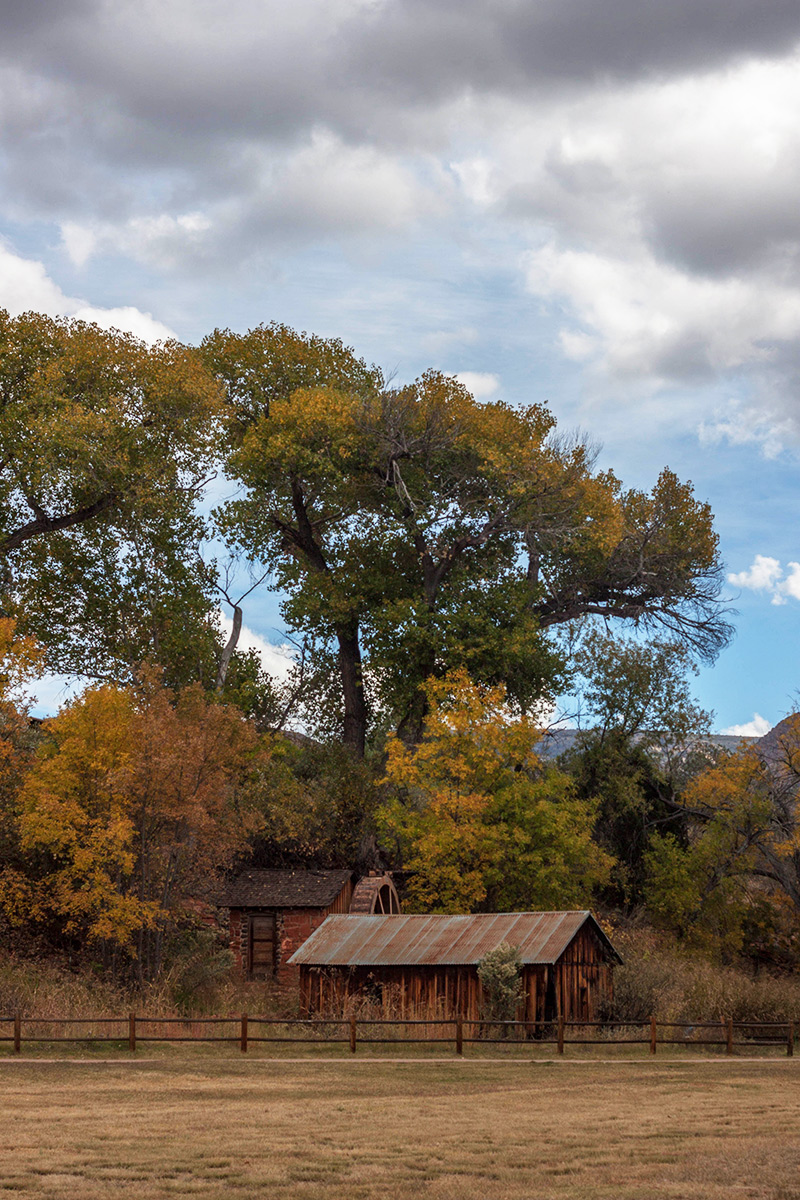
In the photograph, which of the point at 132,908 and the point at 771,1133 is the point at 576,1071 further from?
the point at 132,908

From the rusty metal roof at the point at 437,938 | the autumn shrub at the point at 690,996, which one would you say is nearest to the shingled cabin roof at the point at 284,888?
the rusty metal roof at the point at 437,938

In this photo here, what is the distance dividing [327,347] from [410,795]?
21.6 m

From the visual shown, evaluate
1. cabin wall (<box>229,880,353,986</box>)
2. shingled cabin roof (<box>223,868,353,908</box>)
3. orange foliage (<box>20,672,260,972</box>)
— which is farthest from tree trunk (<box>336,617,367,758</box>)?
orange foliage (<box>20,672,260,972</box>)

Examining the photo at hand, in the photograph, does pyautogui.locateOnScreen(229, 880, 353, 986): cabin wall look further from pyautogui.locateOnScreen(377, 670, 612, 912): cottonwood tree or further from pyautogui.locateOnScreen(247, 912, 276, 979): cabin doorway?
pyautogui.locateOnScreen(377, 670, 612, 912): cottonwood tree

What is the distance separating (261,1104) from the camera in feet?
53.6

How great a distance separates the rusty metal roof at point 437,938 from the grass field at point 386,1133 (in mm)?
7777

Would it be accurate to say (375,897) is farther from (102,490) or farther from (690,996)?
(102,490)

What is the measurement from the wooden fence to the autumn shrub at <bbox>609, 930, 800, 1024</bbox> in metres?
0.76

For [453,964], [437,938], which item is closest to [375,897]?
[437,938]

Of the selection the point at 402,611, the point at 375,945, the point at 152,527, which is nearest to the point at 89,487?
the point at 152,527

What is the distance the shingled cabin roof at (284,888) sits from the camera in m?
37.9

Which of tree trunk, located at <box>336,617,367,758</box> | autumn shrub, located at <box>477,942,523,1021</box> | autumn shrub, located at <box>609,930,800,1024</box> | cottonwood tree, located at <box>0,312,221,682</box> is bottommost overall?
autumn shrub, located at <box>609,930,800,1024</box>

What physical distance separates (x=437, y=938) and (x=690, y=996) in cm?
801

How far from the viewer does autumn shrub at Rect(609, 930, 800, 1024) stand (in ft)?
102
